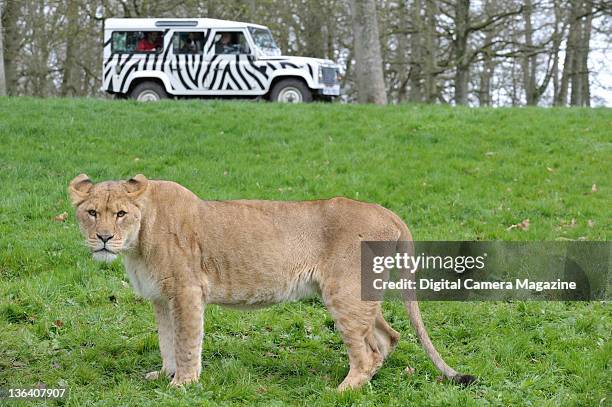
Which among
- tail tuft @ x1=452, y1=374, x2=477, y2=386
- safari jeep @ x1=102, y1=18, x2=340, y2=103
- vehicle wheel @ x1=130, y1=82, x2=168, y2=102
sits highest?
safari jeep @ x1=102, y1=18, x2=340, y2=103

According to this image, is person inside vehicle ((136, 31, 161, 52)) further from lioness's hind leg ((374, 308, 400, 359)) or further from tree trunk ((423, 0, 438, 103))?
lioness's hind leg ((374, 308, 400, 359))

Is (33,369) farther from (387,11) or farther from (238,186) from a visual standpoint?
(387,11)

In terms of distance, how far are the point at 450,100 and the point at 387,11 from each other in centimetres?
1245

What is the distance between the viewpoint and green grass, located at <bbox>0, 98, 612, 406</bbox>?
5359 millimetres

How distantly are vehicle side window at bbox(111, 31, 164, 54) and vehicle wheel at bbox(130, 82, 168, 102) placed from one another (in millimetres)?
1066

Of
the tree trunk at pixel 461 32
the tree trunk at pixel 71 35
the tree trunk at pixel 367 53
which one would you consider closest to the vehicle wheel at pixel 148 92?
the tree trunk at pixel 367 53

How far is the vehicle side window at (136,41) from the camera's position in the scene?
2036 centimetres

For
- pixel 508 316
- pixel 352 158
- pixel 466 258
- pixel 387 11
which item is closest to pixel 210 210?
pixel 508 316

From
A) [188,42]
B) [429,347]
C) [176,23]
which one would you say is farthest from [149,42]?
[429,347]

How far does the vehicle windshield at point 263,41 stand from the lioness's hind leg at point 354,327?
15.5 meters

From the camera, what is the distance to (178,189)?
5445 millimetres

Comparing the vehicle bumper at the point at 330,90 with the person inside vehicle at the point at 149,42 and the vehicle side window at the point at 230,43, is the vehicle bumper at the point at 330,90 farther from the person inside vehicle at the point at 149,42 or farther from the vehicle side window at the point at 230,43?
the person inside vehicle at the point at 149,42

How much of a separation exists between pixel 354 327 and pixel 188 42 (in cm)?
1631

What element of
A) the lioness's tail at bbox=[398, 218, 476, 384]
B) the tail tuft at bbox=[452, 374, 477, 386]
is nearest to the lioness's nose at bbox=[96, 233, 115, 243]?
the lioness's tail at bbox=[398, 218, 476, 384]
